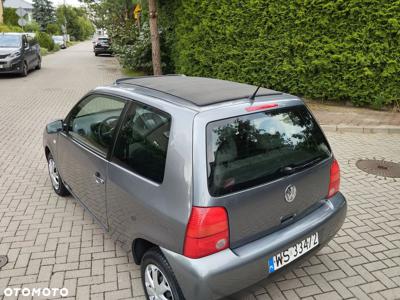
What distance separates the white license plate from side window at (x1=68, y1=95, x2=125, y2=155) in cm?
161

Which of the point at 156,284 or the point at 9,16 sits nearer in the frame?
the point at 156,284

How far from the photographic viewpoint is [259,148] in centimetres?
257

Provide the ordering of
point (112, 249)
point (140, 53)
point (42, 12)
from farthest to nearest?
point (42, 12) → point (140, 53) → point (112, 249)

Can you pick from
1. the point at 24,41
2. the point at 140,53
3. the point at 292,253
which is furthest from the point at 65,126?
the point at 24,41

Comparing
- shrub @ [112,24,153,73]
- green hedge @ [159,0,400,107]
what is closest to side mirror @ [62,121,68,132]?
green hedge @ [159,0,400,107]

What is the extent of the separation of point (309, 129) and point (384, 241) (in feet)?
5.57

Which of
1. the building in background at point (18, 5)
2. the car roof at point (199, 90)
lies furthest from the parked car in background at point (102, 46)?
the building in background at point (18, 5)

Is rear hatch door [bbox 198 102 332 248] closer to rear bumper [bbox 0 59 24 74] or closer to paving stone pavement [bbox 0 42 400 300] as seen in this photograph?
paving stone pavement [bbox 0 42 400 300]

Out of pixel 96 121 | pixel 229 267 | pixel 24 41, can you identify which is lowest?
pixel 229 267

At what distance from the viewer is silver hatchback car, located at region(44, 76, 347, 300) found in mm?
2305

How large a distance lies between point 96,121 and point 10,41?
1464 centimetres

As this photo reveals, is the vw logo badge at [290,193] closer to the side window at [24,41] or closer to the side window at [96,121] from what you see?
the side window at [96,121]

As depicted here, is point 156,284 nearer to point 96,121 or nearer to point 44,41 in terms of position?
point 96,121

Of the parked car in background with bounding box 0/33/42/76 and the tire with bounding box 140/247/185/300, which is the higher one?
the parked car in background with bounding box 0/33/42/76
